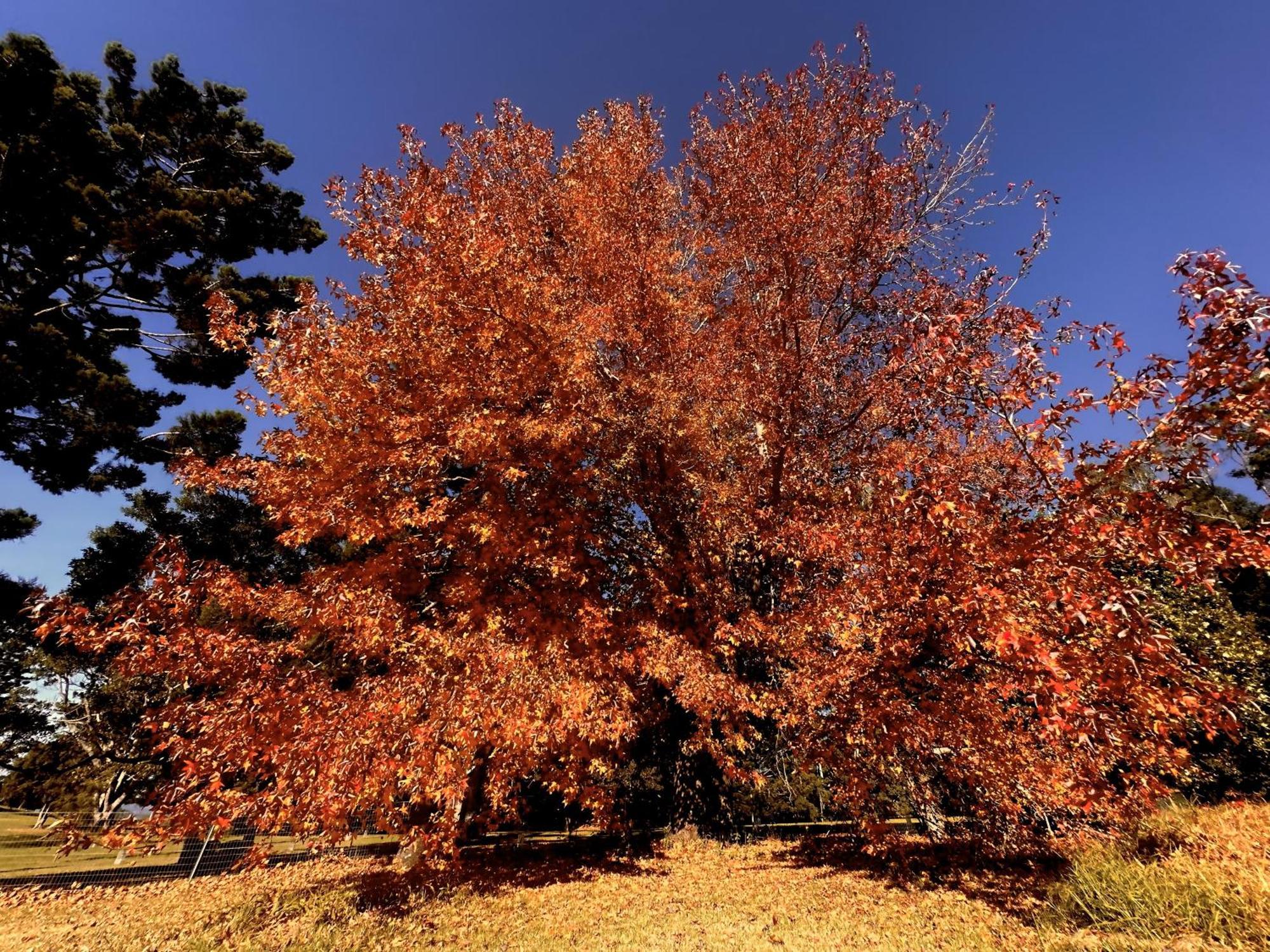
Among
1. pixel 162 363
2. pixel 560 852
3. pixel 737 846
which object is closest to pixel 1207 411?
pixel 737 846

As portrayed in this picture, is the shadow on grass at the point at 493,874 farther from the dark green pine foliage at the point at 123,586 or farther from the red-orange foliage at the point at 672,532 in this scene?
the dark green pine foliage at the point at 123,586

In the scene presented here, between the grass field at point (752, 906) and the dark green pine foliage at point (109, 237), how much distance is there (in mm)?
10233

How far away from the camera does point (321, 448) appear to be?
32.4 ft

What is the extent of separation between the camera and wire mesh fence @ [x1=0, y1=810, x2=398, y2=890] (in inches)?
450

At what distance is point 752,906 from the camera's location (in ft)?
26.6

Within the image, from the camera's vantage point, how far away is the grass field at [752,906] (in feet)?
18.0

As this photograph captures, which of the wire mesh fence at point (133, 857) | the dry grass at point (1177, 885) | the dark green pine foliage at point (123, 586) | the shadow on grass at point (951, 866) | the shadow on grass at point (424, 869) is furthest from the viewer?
the dark green pine foliage at point (123, 586)

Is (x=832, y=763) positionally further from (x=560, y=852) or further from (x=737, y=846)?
(x=560, y=852)

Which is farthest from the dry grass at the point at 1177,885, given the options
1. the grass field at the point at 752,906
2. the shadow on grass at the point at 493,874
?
the shadow on grass at the point at 493,874

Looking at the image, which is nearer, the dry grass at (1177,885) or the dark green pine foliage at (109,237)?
the dry grass at (1177,885)

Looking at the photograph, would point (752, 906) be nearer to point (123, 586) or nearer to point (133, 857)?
point (123, 586)

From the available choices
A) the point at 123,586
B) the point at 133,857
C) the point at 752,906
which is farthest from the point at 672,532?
the point at 133,857

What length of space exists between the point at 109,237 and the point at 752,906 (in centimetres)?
2005

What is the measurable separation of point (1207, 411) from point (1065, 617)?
2.08 m
